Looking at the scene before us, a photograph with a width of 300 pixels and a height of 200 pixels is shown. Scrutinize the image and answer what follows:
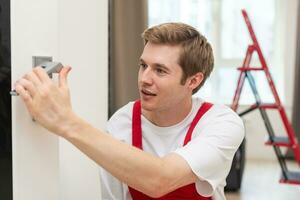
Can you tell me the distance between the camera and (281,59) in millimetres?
5605

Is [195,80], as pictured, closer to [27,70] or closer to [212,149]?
[212,149]

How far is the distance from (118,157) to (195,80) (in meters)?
0.60

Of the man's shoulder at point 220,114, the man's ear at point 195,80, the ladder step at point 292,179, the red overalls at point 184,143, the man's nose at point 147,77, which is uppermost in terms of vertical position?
the man's nose at point 147,77

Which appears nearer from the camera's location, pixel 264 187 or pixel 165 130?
pixel 165 130

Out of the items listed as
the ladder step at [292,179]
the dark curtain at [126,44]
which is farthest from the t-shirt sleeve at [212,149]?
the ladder step at [292,179]

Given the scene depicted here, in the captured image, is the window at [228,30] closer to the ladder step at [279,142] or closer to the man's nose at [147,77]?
the ladder step at [279,142]

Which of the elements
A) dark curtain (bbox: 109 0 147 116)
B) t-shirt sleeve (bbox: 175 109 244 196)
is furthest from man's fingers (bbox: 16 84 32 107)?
dark curtain (bbox: 109 0 147 116)

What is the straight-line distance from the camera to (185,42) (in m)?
1.35

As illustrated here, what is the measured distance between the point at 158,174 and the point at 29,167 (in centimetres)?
30

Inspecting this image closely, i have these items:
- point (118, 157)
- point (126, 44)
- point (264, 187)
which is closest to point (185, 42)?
point (118, 157)

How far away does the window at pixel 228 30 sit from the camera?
5.62 m

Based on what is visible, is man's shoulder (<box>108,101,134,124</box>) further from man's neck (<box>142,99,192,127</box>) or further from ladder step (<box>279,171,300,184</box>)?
ladder step (<box>279,171,300,184</box>)

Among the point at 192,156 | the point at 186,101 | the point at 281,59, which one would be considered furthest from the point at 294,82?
the point at 192,156

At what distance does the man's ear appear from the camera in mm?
1405
